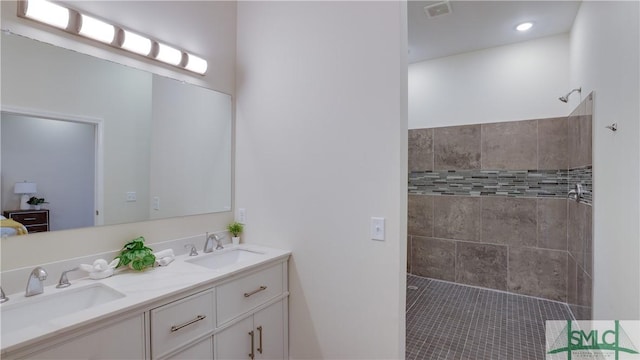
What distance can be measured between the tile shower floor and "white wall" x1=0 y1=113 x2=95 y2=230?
2.29 m

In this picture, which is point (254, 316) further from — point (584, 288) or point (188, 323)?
point (584, 288)

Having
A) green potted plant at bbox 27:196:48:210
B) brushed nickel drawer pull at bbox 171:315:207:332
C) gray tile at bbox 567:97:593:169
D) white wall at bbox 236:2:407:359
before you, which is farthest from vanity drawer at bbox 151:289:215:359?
gray tile at bbox 567:97:593:169

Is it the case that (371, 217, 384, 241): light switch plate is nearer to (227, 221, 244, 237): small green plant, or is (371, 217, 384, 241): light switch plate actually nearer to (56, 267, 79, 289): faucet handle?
(227, 221, 244, 237): small green plant

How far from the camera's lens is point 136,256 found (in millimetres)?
1603

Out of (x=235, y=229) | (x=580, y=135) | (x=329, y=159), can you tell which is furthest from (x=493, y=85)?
(x=235, y=229)

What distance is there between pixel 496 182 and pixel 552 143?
2.13 feet

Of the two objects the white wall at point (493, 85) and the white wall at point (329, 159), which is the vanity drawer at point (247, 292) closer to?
the white wall at point (329, 159)

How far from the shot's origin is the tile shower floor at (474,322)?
2.19 m

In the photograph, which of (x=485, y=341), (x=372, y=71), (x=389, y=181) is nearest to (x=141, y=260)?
(x=389, y=181)

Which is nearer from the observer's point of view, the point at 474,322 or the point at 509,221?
the point at 474,322

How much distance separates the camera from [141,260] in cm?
160

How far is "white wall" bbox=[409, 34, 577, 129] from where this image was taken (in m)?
3.17

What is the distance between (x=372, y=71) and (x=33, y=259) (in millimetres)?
1927

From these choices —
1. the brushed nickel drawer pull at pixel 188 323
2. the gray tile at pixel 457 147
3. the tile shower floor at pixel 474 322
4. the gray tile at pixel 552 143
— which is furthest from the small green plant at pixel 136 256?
the gray tile at pixel 552 143
